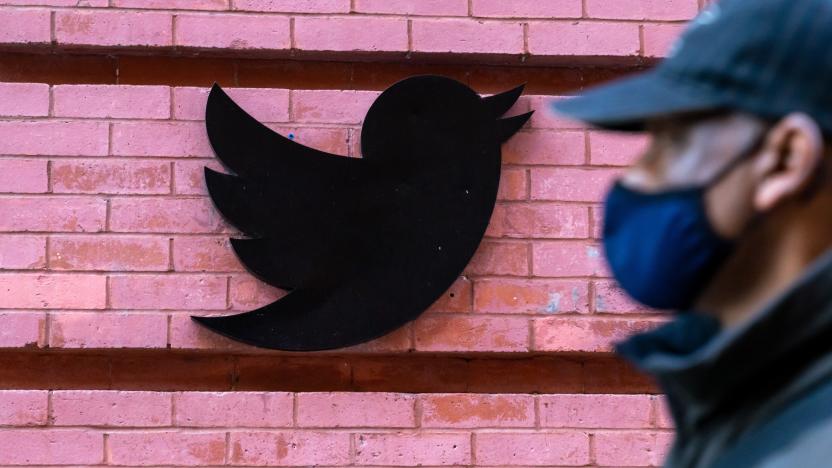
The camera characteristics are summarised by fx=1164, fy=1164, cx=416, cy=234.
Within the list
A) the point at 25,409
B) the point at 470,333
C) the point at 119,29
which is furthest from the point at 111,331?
the point at 470,333

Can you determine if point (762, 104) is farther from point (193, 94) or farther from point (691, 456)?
point (193, 94)

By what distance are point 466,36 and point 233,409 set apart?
1204mm

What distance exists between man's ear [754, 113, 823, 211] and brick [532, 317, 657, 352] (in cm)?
208

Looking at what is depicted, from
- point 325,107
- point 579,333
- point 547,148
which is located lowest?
point 579,333

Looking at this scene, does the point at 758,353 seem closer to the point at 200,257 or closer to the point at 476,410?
the point at 476,410

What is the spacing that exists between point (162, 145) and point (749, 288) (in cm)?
225

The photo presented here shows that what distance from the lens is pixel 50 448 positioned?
308cm

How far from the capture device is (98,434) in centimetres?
309

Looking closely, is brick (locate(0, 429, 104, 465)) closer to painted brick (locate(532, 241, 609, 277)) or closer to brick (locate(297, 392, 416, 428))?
brick (locate(297, 392, 416, 428))

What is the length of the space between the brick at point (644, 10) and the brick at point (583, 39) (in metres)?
A: 0.03

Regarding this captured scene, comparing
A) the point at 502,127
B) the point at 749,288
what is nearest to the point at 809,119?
the point at 749,288

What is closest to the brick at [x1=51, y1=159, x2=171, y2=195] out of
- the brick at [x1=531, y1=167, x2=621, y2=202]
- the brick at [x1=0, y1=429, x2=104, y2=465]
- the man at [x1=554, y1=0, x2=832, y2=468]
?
the brick at [x1=0, y1=429, x2=104, y2=465]

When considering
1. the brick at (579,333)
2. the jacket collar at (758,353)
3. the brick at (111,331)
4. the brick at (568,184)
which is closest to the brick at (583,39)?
the brick at (568,184)

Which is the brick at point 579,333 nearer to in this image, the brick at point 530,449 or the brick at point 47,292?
the brick at point 530,449
